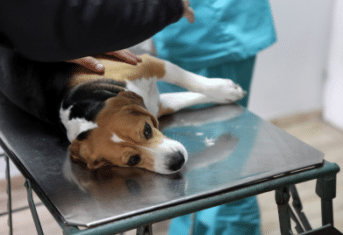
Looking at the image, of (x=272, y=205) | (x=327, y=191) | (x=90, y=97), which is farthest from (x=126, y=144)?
(x=272, y=205)

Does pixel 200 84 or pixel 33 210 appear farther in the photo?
pixel 200 84

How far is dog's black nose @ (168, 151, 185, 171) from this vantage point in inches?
29.7

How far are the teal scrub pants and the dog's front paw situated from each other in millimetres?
161

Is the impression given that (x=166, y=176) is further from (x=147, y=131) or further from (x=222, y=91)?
(x=222, y=91)

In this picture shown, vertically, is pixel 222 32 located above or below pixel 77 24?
below

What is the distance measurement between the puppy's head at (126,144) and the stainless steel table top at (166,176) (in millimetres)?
20

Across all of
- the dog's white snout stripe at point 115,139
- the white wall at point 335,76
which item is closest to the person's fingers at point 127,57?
the dog's white snout stripe at point 115,139

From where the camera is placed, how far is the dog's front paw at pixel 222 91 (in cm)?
99

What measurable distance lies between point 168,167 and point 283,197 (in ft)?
0.74

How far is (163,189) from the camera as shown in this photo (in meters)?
0.72

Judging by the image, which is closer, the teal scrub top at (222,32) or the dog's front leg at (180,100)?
the dog's front leg at (180,100)

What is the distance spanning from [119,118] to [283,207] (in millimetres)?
346

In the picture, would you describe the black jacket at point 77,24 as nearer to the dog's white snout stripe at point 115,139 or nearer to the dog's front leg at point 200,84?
the dog's white snout stripe at point 115,139

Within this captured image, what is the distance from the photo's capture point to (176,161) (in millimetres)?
758
